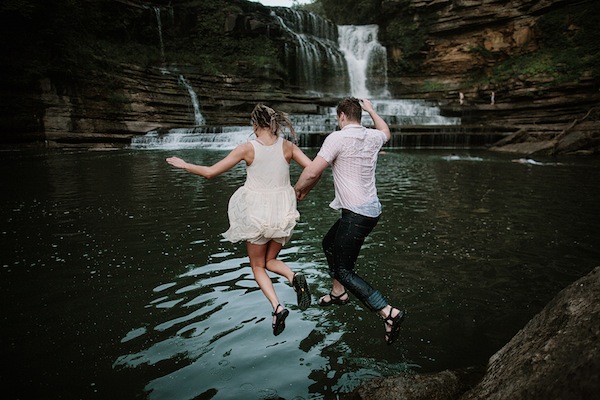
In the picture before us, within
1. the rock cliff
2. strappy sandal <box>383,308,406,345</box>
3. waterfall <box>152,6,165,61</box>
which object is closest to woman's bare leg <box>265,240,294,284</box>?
strappy sandal <box>383,308,406,345</box>

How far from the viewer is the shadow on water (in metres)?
3.21

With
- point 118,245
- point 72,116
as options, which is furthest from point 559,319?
point 72,116

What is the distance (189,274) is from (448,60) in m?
38.3

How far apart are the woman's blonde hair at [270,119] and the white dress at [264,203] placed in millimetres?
137

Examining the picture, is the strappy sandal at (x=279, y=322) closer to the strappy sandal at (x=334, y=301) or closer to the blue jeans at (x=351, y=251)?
the blue jeans at (x=351, y=251)

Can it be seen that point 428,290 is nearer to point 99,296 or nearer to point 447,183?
point 99,296

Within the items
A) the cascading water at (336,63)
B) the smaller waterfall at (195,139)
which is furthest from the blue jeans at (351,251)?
the cascading water at (336,63)

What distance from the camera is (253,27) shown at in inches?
1486

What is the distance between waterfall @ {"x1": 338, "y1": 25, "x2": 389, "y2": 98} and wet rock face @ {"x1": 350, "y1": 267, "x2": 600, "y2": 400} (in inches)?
1466

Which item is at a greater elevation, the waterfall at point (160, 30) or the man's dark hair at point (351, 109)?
the waterfall at point (160, 30)

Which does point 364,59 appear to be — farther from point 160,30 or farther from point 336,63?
point 160,30

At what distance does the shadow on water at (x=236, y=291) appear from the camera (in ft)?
10.5

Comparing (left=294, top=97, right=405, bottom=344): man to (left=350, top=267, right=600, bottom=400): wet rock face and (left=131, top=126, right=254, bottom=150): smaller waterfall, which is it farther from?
(left=131, top=126, right=254, bottom=150): smaller waterfall

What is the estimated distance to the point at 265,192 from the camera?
151 inches
